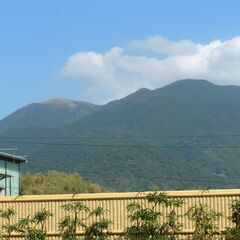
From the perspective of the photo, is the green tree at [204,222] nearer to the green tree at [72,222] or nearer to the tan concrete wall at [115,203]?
the tan concrete wall at [115,203]

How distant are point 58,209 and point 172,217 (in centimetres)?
423

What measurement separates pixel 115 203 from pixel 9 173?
32.3m

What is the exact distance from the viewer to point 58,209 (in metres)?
24.3

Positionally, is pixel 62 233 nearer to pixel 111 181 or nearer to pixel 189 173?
pixel 111 181

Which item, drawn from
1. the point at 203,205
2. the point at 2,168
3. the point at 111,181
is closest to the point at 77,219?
the point at 203,205

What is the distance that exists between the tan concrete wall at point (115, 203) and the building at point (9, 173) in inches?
1029

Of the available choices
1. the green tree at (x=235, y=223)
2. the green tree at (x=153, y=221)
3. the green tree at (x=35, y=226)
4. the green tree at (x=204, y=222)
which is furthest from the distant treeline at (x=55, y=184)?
the green tree at (x=235, y=223)

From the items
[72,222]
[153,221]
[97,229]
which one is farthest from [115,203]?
[153,221]

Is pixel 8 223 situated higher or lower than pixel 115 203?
lower

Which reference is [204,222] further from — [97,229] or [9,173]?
[9,173]

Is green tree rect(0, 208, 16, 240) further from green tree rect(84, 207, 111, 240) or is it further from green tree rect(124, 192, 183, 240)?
green tree rect(124, 192, 183, 240)

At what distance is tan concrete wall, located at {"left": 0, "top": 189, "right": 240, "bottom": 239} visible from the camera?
22.8m

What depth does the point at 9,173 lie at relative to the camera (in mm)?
54969

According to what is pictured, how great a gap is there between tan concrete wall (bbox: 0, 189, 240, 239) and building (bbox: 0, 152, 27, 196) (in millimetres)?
26125
